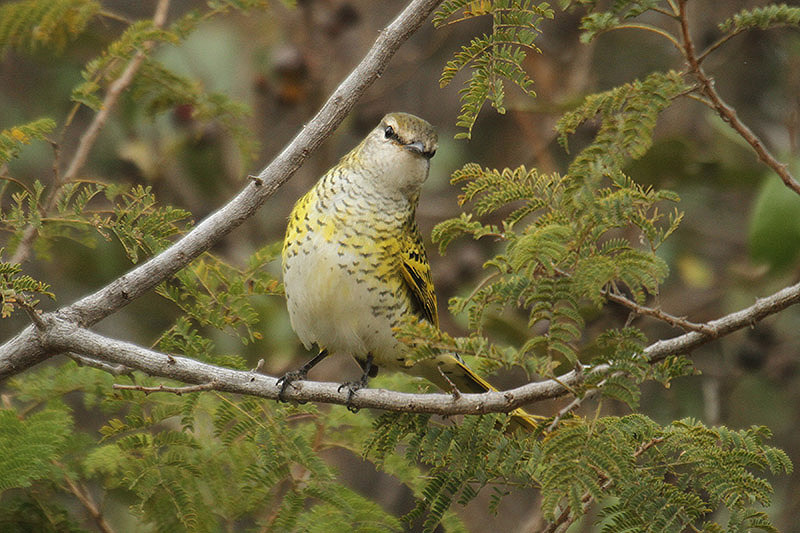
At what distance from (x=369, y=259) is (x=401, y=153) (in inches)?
21.0

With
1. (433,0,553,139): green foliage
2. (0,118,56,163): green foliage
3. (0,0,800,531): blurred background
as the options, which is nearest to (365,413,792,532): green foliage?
(433,0,553,139): green foliage

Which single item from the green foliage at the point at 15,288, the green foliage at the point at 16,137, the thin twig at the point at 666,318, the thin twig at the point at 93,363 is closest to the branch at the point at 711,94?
the thin twig at the point at 666,318

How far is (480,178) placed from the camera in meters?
2.84

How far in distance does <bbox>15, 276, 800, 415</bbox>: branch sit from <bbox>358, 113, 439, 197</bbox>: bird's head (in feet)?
3.89

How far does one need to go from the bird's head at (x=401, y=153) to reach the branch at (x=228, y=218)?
40.4 inches

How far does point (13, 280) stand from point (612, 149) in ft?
5.64

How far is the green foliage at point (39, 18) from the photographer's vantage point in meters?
4.48

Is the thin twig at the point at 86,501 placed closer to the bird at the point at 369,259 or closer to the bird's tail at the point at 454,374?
the bird at the point at 369,259

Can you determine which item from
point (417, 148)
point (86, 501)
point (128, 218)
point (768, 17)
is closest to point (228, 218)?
point (128, 218)

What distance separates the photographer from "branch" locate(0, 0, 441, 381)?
289cm

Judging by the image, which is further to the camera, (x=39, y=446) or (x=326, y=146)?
(x=326, y=146)

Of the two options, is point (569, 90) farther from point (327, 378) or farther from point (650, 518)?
point (650, 518)

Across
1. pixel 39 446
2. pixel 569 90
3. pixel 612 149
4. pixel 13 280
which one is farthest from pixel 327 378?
pixel 612 149

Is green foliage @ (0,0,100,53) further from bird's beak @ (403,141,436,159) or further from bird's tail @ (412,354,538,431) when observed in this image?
bird's tail @ (412,354,538,431)
